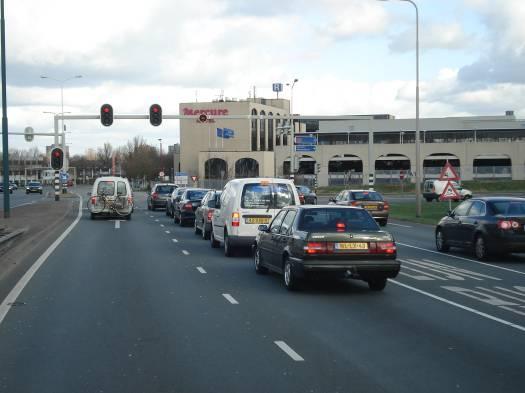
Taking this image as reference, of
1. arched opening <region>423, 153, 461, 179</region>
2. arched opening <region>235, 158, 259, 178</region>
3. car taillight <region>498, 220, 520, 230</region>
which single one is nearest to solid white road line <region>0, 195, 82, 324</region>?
car taillight <region>498, 220, 520, 230</region>

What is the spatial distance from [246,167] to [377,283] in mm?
85779

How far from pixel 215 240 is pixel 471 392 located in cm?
1521

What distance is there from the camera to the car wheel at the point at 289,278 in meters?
13.0

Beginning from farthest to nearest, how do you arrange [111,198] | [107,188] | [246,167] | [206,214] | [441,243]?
1. [246,167]
2. [107,188]
3. [111,198]
4. [206,214]
5. [441,243]

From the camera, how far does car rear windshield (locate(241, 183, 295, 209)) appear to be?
1919 centimetres

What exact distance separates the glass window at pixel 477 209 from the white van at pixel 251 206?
4.38 m

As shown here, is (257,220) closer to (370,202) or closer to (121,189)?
(370,202)

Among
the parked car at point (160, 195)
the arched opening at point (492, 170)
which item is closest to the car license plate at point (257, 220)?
the parked car at point (160, 195)

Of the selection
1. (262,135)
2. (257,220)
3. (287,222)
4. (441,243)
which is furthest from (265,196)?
(262,135)

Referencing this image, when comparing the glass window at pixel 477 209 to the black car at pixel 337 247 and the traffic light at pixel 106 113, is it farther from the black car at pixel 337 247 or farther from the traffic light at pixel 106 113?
the traffic light at pixel 106 113

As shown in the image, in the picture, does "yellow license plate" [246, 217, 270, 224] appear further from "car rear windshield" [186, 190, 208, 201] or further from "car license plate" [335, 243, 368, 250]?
"car rear windshield" [186, 190, 208, 201]

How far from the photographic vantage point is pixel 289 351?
849 cm

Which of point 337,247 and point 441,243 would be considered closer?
point 337,247

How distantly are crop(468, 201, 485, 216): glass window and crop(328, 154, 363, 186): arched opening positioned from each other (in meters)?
67.8
